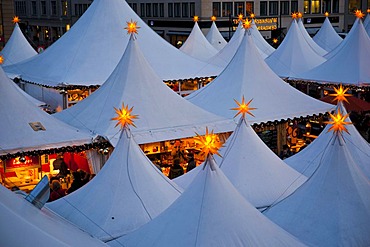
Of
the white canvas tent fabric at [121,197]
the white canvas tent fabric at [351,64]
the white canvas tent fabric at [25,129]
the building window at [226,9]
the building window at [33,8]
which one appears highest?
the building window at [33,8]

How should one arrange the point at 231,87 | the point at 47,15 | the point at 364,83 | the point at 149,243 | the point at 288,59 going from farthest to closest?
the point at 47,15, the point at 288,59, the point at 364,83, the point at 231,87, the point at 149,243

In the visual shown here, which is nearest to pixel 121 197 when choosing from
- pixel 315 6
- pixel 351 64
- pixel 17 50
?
pixel 351 64

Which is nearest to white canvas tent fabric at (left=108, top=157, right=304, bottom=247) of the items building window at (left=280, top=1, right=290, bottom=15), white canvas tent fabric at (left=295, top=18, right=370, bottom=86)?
white canvas tent fabric at (left=295, top=18, right=370, bottom=86)

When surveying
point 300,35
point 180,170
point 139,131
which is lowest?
point 180,170

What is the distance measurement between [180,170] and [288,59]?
12.3 metres

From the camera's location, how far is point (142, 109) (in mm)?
17234

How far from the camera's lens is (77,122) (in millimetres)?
17609

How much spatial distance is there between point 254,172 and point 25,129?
6.07 meters

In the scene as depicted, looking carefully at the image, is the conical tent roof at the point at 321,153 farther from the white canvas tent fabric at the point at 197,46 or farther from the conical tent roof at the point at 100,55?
the white canvas tent fabric at the point at 197,46

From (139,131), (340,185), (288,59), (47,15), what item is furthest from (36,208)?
(47,15)

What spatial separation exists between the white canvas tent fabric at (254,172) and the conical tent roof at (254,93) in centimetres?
473

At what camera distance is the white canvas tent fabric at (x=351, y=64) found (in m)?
23.8

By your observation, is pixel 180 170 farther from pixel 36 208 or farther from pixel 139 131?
pixel 36 208

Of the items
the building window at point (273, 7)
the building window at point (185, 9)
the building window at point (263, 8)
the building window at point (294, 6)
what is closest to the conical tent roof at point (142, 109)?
the building window at point (185, 9)
